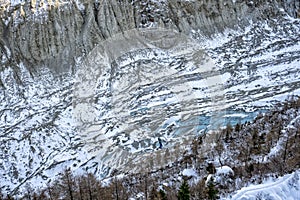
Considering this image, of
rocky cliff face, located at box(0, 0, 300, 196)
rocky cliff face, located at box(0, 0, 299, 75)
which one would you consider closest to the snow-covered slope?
rocky cliff face, located at box(0, 0, 300, 196)

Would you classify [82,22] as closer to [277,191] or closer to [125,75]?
[125,75]

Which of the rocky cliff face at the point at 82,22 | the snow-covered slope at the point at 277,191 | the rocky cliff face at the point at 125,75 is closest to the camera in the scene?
the snow-covered slope at the point at 277,191

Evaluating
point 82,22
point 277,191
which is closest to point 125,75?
point 82,22

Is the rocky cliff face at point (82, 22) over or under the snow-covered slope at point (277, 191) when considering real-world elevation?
over

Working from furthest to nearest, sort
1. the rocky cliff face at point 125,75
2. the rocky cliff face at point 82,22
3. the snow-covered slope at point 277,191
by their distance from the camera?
the rocky cliff face at point 82,22
the rocky cliff face at point 125,75
the snow-covered slope at point 277,191

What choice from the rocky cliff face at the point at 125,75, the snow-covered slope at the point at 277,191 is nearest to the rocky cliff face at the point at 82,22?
the rocky cliff face at the point at 125,75

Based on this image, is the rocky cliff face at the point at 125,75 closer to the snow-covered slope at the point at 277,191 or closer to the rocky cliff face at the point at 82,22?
the rocky cliff face at the point at 82,22

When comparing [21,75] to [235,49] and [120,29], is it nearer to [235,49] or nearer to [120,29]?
[120,29]

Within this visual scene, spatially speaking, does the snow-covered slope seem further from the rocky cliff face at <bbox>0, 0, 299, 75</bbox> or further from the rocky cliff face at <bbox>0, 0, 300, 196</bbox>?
the rocky cliff face at <bbox>0, 0, 299, 75</bbox>

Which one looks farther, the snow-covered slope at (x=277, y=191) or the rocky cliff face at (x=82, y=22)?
the rocky cliff face at (x=82, y=22)

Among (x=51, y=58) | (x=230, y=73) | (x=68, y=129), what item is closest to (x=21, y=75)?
(x=51, y=58)
